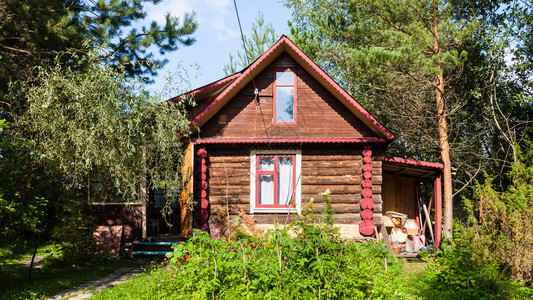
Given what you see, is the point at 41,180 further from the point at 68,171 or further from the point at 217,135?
the point at 217,135

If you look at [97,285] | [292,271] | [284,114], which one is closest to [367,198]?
[284,114]

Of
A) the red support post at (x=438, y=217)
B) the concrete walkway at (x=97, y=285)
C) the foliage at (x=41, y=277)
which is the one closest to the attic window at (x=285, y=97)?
the red support post at (x=438, y=217)

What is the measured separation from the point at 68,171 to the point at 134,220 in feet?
21.6

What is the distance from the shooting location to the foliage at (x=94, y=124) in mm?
7797

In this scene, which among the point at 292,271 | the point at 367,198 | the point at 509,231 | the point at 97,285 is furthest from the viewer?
the point at 367,198

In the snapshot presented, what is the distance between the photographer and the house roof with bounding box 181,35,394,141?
12.6 metres

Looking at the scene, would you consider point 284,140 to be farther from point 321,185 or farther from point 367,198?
point 367,198

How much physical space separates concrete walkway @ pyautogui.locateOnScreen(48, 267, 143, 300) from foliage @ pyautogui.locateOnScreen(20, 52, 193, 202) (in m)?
2.13

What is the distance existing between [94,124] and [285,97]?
677 cm

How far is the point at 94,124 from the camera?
8.04m

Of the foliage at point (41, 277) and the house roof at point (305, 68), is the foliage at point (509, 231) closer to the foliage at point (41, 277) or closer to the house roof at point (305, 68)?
the house roof at point (305, 68)

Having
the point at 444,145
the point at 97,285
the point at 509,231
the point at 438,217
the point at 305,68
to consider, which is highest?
the point at 305,68

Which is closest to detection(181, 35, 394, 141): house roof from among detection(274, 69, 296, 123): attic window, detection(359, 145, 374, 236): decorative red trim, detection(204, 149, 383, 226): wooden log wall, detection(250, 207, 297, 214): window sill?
detection(274, 69, 296, 123): attic window

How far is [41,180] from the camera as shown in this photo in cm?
882
